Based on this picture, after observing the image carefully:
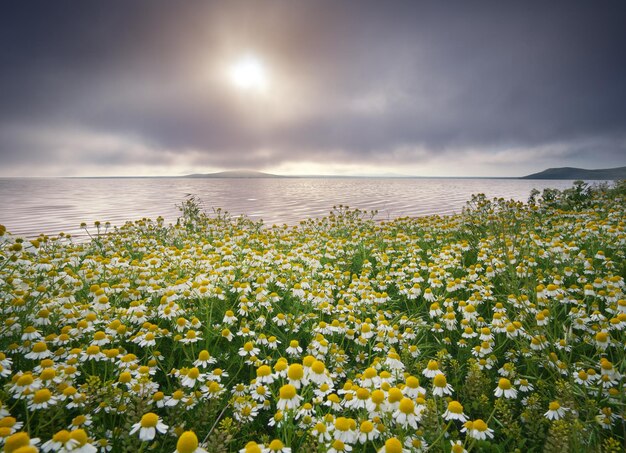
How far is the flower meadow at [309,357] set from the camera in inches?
95.0

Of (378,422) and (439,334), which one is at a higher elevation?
(378,422)

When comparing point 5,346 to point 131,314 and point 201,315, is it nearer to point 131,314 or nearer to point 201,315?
point 131,314

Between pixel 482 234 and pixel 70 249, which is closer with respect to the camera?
pixel 70 249

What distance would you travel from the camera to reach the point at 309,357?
2703mm

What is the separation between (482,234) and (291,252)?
5.45m

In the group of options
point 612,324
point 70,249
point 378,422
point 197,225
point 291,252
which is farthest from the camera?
point 197,225

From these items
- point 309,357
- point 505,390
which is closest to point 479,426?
point 505,390

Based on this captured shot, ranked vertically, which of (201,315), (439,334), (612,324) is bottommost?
(439,334)

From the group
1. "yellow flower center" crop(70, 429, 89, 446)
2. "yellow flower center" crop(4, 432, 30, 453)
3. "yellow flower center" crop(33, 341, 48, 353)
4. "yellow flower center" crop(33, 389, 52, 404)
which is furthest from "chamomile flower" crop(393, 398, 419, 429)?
"yellow flower center" crop(33, 341, 48, 353)

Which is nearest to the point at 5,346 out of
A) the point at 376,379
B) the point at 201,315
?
the point at 201,315

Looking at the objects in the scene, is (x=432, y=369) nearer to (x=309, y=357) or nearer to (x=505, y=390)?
(x=505, y=390)

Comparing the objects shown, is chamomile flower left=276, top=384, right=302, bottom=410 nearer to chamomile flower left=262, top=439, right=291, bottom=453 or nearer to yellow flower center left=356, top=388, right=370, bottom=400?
chamomile flower left=262, top=439, right=291, bottom=453

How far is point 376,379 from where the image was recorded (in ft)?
8.94

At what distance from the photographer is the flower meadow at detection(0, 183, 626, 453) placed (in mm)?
2412
